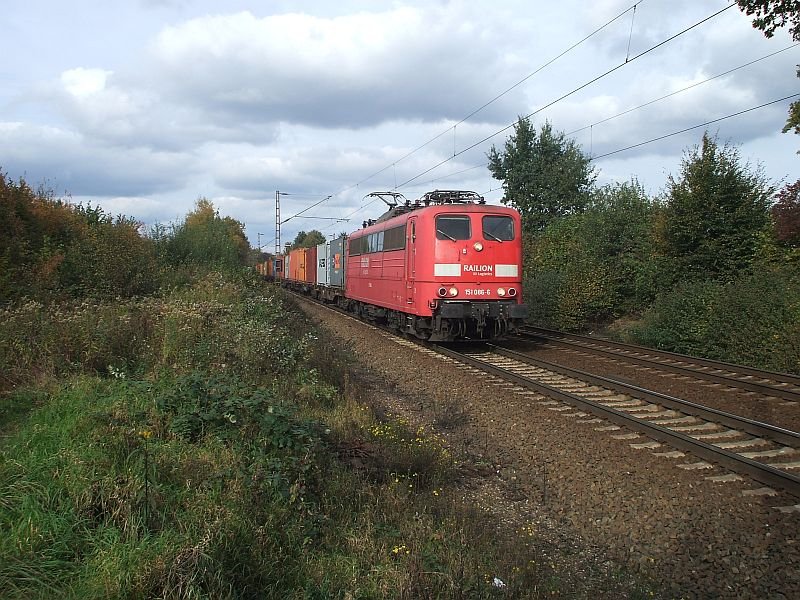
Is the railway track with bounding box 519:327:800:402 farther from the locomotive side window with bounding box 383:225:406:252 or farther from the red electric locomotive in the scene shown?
the locomotive side window with bounding box 383:225:406:252

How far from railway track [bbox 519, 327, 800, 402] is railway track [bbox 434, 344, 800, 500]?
2013mm

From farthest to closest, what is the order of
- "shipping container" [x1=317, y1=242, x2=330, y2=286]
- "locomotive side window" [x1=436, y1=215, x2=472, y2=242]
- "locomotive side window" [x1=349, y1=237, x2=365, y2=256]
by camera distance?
1. "shipping container" [x1=317, y1=242, x2=330, y2=286]
2. "locomotive side window" [x1=349, y1=237, x2=365, y2=256]
3. "locomotive side window" [x1=436, y1=215, x2=472, y2=242]

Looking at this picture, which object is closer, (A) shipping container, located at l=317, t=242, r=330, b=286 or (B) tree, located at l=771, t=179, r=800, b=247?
(B) tree, located at l=771, t=179, r=800, b=247

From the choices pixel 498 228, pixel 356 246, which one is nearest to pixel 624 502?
pixel 498 228

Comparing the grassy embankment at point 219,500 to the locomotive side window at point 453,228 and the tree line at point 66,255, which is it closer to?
the tree line at point 66,255

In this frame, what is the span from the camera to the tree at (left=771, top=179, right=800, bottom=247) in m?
15.1

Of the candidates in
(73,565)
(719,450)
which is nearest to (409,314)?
(719,450)

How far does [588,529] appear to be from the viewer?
5133 millimetres

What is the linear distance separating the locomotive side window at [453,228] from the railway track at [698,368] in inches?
151

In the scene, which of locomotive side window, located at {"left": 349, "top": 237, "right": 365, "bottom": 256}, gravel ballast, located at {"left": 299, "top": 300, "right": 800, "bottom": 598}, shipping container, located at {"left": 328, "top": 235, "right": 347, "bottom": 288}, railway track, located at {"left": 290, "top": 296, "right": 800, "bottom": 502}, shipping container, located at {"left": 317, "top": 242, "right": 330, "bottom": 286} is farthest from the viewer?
shipping container, located at {"left": 317, "top": 242, "right": 330, "bottom": 286}

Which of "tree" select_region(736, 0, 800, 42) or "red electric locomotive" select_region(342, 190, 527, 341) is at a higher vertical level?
"tree" select_region(736, 0, 800, 42)

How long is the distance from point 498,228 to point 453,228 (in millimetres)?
1072

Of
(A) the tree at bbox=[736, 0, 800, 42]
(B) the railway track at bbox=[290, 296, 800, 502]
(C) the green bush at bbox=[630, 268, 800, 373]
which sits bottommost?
(B) the railway track at bbox=[290, 296, 800, 502]

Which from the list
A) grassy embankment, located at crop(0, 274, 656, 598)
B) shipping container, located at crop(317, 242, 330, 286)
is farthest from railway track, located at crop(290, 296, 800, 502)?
shipping container, located at crop(317, 242, 330, 286)
